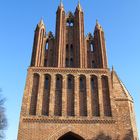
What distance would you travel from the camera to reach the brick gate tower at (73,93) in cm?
2042

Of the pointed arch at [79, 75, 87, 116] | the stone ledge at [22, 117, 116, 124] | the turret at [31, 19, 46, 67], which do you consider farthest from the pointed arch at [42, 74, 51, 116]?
the pointed arch at [79, 75, 87, 116]

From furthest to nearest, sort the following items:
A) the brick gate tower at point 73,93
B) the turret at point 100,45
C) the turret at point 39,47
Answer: the turret at point 100,45 → the turret at point 39,47 → the brick gate tower at point 73,93

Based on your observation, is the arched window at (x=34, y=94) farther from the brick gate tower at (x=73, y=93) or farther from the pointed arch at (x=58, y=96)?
the pointed arch at (x=58, y=96)

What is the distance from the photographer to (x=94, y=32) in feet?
89.9

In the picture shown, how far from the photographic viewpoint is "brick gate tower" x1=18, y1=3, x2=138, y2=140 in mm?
20422

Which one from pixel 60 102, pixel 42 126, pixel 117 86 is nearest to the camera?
pixel 42 126

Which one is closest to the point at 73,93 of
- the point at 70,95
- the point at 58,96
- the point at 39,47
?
the point at 70,95

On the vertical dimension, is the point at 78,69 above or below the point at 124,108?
above

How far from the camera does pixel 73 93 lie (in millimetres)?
22422

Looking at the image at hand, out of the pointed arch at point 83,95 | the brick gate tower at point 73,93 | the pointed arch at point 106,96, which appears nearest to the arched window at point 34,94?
the brick gate tower at point 73,93

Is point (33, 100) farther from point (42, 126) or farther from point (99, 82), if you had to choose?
point (99, 82)

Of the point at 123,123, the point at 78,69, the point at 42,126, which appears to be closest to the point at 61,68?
the point at 78,69

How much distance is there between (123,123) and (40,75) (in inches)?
328

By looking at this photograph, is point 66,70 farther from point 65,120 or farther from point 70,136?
point 70,136
